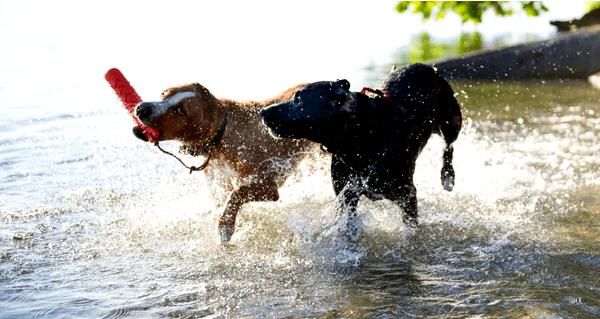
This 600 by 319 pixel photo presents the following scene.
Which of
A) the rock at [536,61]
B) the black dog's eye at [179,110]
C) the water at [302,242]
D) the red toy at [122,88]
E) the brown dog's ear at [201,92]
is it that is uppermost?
the rock at [536,61]

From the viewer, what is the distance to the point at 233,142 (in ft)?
17.2

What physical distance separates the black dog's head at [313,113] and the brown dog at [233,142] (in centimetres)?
61

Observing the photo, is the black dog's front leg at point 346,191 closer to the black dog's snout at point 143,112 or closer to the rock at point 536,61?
the black dog's snout at point 143,112

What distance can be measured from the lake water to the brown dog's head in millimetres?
837

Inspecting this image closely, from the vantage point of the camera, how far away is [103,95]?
1262 cm

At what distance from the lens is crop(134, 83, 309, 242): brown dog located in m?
4.92

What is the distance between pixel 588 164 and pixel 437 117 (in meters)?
2.07

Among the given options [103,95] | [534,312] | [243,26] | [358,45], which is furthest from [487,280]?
[243,26]

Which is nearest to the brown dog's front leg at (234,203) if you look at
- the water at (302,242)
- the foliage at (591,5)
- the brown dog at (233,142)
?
the brown dog at (233,142)

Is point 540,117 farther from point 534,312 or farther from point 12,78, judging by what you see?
point 12,78

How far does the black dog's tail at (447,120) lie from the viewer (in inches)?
236

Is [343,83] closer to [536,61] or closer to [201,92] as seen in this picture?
[201,92]

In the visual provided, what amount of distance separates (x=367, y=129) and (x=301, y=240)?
1042 mm

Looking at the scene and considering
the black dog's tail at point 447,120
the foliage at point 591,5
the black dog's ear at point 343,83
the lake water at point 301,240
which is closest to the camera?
the lake water at point 301,240
